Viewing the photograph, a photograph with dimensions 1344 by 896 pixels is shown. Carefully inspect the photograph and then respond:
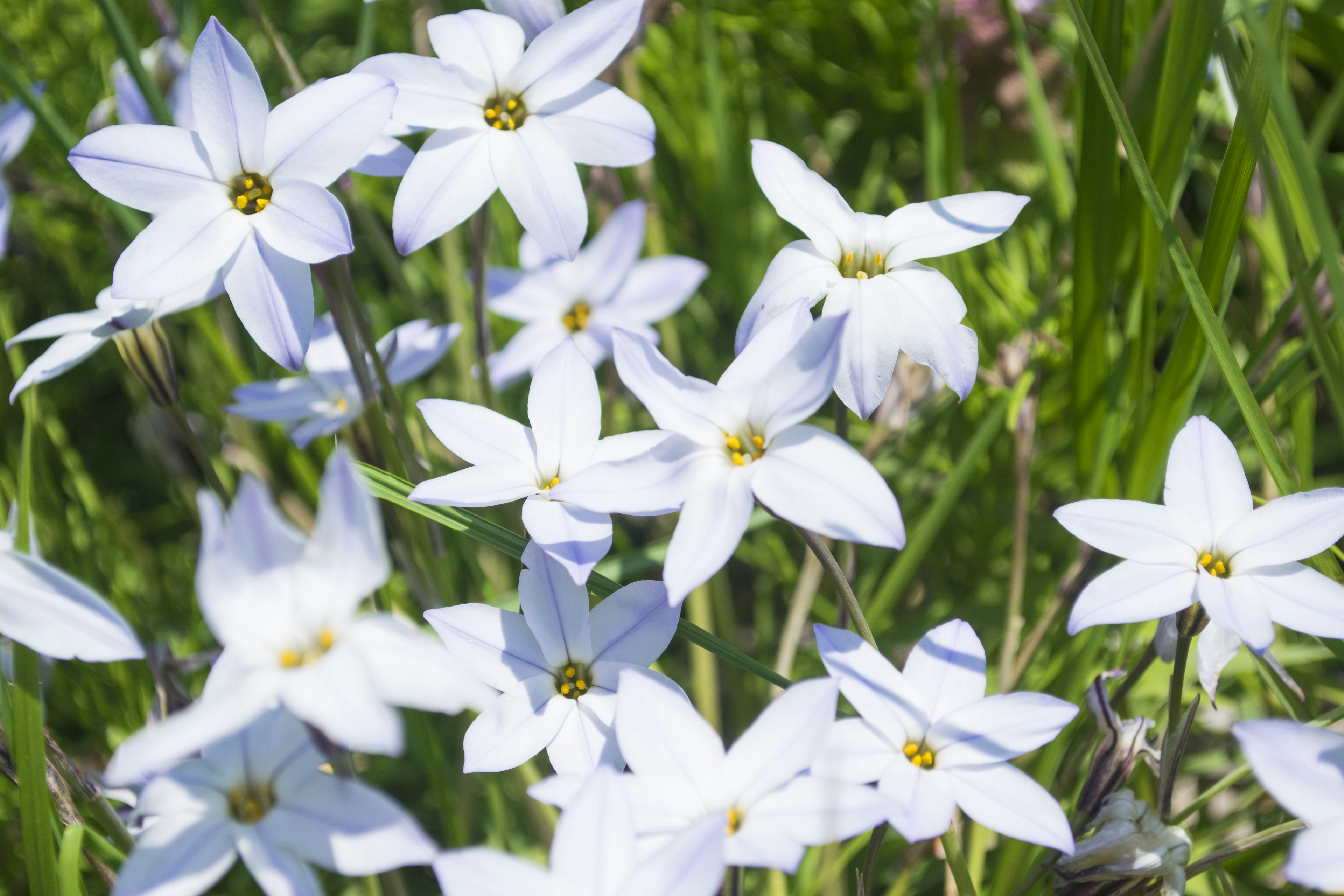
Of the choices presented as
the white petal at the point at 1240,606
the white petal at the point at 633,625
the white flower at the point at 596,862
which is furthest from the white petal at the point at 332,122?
the white petal at the point at 1240,606

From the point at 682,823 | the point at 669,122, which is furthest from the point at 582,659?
the point at 669,122

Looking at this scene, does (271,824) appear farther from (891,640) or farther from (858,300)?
(891,640)

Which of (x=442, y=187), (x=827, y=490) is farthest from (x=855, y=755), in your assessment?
(x=442, y=187)

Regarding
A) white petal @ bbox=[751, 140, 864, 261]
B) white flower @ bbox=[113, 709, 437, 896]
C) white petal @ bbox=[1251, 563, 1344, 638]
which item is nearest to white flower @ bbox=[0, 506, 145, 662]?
white flower @ bbox=[113, 709, 437, 896]

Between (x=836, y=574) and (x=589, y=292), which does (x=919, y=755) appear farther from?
(x=589, y=292)

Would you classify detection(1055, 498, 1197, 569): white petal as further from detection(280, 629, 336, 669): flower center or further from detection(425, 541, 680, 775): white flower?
detection(280, 629, 336, 669): flower center

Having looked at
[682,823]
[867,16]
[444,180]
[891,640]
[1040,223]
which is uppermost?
[867,16]

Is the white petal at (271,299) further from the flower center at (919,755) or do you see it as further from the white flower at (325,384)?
the flower center at (919,755)
